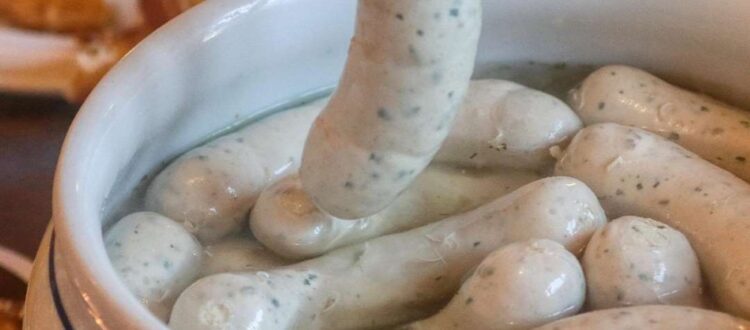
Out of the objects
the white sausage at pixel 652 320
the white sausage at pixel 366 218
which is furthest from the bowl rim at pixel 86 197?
the white sausage at pixel 652 320

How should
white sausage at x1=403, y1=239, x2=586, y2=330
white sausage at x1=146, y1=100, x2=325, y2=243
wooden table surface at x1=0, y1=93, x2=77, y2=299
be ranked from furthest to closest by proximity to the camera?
wooden table surface at x1=0, y1=93, x2=77, y2=299, white sausage at x1=146, y1=100, x2=325, y2=243, white sausage at x1=403, y1=239, x2=586, y2=330

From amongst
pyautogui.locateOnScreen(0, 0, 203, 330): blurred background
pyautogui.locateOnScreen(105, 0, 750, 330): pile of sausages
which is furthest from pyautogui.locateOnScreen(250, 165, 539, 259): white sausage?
pyautogui.locateOnScreen(0, 0, 203, 330): blurred background

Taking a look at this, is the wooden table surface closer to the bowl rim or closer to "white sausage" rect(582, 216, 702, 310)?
the bowl rim

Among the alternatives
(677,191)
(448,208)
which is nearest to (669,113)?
(677,191)

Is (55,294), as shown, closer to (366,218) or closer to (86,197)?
(86,197)

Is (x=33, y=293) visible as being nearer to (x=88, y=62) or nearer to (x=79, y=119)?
(x=79, y=119)

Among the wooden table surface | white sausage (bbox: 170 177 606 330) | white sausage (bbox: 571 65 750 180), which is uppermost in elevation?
white sausage (bbox: 571 65 750 180)

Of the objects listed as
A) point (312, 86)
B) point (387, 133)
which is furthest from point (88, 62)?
point (387, 133)
